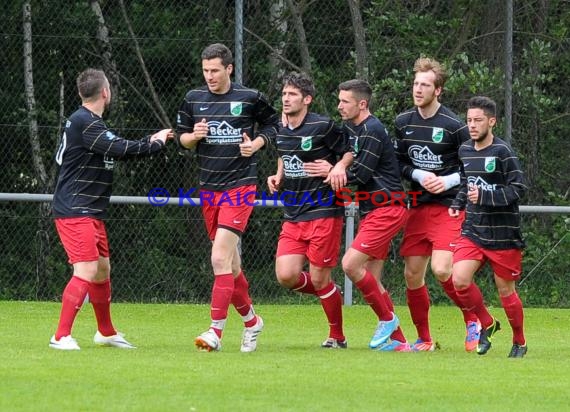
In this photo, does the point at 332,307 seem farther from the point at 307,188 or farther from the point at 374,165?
the point at 374,165

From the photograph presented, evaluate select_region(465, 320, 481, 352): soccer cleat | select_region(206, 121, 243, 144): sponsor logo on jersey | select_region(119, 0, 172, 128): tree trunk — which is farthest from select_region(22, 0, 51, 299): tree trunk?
select_region(465, 320, 481, 352): soccer cleat

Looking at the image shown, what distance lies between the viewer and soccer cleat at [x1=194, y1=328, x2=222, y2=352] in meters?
8.91

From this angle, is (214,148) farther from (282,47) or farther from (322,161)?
(282,47)

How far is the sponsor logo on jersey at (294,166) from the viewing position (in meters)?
9.47

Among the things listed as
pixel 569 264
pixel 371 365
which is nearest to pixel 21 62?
pixel 569 264

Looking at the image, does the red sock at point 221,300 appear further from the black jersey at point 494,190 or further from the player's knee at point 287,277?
the black jersey at point 494,190

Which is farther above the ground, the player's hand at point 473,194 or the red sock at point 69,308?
the player's hand at point 473,194

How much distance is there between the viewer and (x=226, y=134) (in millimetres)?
9297

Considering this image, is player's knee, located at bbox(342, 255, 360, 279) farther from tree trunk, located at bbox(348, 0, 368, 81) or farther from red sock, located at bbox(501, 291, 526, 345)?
tree trunk, located at bbox(348, 0, 368, 81)

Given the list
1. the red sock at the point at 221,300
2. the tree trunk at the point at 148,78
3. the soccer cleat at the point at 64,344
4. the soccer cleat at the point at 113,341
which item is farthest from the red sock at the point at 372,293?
the tree trunk at the point at 148,78

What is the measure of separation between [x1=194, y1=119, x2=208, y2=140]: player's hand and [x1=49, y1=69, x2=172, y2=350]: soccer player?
0.22m

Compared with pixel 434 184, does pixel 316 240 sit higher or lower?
lower

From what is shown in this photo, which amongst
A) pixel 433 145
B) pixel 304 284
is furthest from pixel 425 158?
pixel 304 284

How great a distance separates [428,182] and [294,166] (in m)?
0.95
